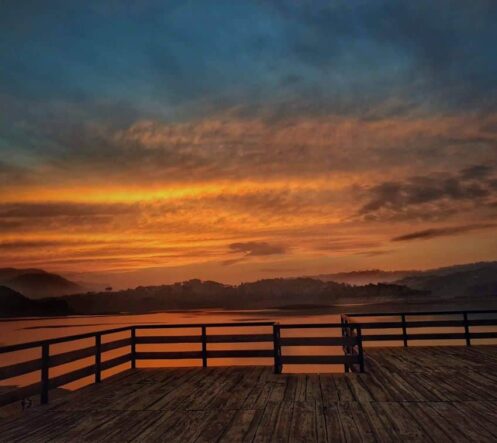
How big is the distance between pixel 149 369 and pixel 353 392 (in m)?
6.08

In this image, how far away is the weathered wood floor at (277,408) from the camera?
20.6 feet

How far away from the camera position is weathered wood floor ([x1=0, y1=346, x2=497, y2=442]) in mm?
6293

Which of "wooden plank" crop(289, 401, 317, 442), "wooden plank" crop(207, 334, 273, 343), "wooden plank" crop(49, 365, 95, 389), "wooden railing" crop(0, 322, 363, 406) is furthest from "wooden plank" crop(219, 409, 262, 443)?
"wooden plank" crop(207, 334, 273, 343)

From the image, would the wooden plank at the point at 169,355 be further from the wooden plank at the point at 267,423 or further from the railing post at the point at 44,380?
the wooden plank at the point at 267,423

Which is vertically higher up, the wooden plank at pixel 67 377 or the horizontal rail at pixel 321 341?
the horizontal rail at pixel 321 341

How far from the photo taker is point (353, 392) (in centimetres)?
882

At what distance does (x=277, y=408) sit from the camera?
25.3 ft

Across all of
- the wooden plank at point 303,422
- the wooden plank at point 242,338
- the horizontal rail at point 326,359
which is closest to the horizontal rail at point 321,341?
the horizontal rail at point 326,359

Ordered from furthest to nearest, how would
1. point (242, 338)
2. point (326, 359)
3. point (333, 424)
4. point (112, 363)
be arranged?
point (242, 338)
point (112, 363)
point (326, 359)
point (333, 424)

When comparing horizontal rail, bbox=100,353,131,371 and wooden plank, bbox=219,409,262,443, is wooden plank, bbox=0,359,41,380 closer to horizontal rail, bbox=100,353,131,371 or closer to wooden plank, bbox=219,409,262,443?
horizontal rail, bbox=100,353,131,371

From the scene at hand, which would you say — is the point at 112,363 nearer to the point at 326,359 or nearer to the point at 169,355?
the point at 169,355

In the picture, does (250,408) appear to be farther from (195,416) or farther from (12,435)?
(12,435)

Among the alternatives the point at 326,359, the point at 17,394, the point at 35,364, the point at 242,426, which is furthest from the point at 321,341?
the point at 17,394

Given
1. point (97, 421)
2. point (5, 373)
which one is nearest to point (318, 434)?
point (97, 421)
